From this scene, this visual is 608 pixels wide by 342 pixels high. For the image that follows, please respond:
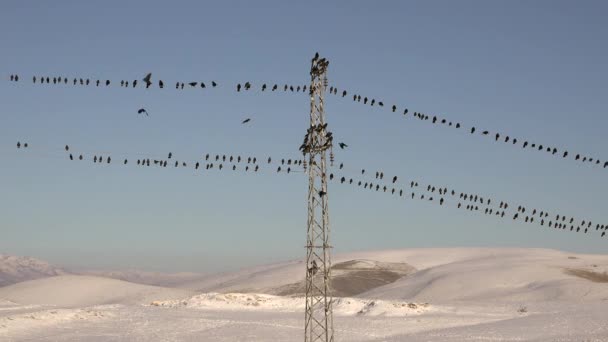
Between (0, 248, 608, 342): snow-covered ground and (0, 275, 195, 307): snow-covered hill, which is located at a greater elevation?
(0, 248, 608, 342): snow-covered ground

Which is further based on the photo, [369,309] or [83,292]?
[83,292]

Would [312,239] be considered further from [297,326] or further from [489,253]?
[489,253]

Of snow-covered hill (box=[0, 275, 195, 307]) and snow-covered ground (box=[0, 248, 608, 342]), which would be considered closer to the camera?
snow-covered ground (box=[0, 248, 608, 342])

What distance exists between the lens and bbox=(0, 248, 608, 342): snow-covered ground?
72.8 meters

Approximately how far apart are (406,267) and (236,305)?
2797 inches

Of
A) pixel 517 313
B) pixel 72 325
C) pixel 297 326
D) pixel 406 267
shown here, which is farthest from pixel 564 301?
pixel 406 267

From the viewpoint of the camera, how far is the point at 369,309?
8988 cm

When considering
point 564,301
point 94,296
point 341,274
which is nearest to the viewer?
point 564,301

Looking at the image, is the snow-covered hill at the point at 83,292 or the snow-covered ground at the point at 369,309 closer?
the snow-covered ground at the point at 369,309

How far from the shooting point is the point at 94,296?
442 feet

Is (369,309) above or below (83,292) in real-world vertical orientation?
above

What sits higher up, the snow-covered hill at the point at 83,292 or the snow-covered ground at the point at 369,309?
the snow-covered ground at the point at 369,309

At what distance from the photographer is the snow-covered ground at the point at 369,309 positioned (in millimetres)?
72750

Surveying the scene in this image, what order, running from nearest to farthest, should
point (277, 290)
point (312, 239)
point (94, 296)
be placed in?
point (312, 239), point (94, 296), point (277, 290)
